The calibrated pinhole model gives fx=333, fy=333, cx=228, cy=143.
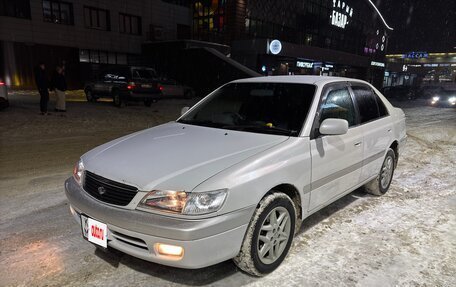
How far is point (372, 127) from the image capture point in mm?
4238

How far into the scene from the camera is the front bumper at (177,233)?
229cm

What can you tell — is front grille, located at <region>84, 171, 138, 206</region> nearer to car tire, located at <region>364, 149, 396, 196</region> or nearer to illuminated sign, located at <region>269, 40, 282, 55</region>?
car tire, located at <region>364, 149, 396, 196</region>

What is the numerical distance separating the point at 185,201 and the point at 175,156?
52 centimetres

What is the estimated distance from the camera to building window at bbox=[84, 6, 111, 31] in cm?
2609

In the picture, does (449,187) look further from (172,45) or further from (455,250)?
(172,45)

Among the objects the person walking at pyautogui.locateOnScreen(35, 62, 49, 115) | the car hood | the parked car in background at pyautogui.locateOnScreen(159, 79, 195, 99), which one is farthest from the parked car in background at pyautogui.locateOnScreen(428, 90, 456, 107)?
the car hood

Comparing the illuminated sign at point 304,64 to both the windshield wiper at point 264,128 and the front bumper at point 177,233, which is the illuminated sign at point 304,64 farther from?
the front bumper at point 177,233

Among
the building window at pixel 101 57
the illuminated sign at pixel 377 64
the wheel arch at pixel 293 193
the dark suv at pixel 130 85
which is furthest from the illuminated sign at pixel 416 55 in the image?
the wheel arch at pixel 293 193

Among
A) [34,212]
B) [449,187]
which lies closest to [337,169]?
[449,187]

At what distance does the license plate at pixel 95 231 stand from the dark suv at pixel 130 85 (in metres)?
12.5

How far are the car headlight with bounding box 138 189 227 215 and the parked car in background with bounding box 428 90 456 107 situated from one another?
25122mm

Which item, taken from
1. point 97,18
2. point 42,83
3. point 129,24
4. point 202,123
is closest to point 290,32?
point 129,24

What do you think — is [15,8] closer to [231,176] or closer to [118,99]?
[118,99]

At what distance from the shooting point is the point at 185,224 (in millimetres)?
2285
